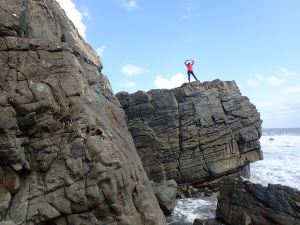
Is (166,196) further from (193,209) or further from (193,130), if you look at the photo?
(193,130)

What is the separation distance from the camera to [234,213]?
19.4m

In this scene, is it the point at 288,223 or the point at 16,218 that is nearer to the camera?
the point at 16,218

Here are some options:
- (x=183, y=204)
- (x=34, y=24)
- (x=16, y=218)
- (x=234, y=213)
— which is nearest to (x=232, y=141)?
(x=183, y=204)

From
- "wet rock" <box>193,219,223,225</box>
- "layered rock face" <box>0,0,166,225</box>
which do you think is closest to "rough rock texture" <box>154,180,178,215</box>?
"wet rock" <box>193,219,223,225</box>

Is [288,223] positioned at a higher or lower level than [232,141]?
lower

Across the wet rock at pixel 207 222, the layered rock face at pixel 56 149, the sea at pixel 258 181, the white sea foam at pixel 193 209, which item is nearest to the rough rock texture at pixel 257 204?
the wet rock at pixel 207 222

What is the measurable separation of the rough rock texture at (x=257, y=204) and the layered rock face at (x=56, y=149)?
4.62m

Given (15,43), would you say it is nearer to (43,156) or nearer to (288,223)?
(43,156)

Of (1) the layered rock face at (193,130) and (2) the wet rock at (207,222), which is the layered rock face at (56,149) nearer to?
(2) the wet rock at (207,222)

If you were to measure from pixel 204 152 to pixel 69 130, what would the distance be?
16.9m

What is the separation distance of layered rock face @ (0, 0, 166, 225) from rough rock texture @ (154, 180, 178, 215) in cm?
528

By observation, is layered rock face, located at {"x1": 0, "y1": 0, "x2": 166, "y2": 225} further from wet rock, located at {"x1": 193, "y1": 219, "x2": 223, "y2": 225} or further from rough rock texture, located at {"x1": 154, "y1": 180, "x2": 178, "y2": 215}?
rough rock texture, located at {"x1": 154, "y1": 180, "x2": 178, "y2": 215}

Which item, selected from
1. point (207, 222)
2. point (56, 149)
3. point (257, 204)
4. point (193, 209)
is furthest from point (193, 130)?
point (56, 149)

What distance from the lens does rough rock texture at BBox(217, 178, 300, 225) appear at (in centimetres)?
1759
